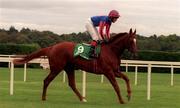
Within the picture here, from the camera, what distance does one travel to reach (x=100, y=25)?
12.6 meters

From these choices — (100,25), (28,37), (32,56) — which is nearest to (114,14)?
(100,25)

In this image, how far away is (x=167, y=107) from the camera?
11.7 m

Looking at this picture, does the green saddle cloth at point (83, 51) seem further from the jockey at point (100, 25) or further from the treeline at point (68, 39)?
the treeline at point (68, 39)

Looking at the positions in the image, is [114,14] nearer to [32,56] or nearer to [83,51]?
[83,51]

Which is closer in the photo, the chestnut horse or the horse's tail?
the chestnut horse

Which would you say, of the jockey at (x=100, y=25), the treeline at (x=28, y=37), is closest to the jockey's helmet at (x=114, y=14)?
the jockey at (x=100, y=25)

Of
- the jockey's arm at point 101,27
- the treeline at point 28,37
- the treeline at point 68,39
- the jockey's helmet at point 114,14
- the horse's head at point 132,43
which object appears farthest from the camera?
the treeline at point 28,37

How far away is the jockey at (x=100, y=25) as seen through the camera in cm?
1250

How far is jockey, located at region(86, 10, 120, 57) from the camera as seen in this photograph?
492 inches

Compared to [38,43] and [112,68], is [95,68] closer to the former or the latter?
[112,68]

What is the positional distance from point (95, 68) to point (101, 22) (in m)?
1.08

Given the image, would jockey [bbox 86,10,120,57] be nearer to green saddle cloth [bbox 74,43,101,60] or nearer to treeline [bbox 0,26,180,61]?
green saddle cloth [bbox 74,43,101,60]

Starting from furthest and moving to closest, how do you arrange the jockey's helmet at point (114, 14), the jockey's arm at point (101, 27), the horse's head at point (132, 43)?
the jockey's arm at point (101, 27) < the jockey's helmet at point (114, 14) < the horse's head at point (132, 43)

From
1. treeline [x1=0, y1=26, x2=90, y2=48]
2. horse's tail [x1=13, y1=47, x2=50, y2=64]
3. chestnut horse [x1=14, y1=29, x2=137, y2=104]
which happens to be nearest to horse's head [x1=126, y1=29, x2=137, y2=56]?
chestnut horse [x1=14, y1=29, x2=137, y2=104]
